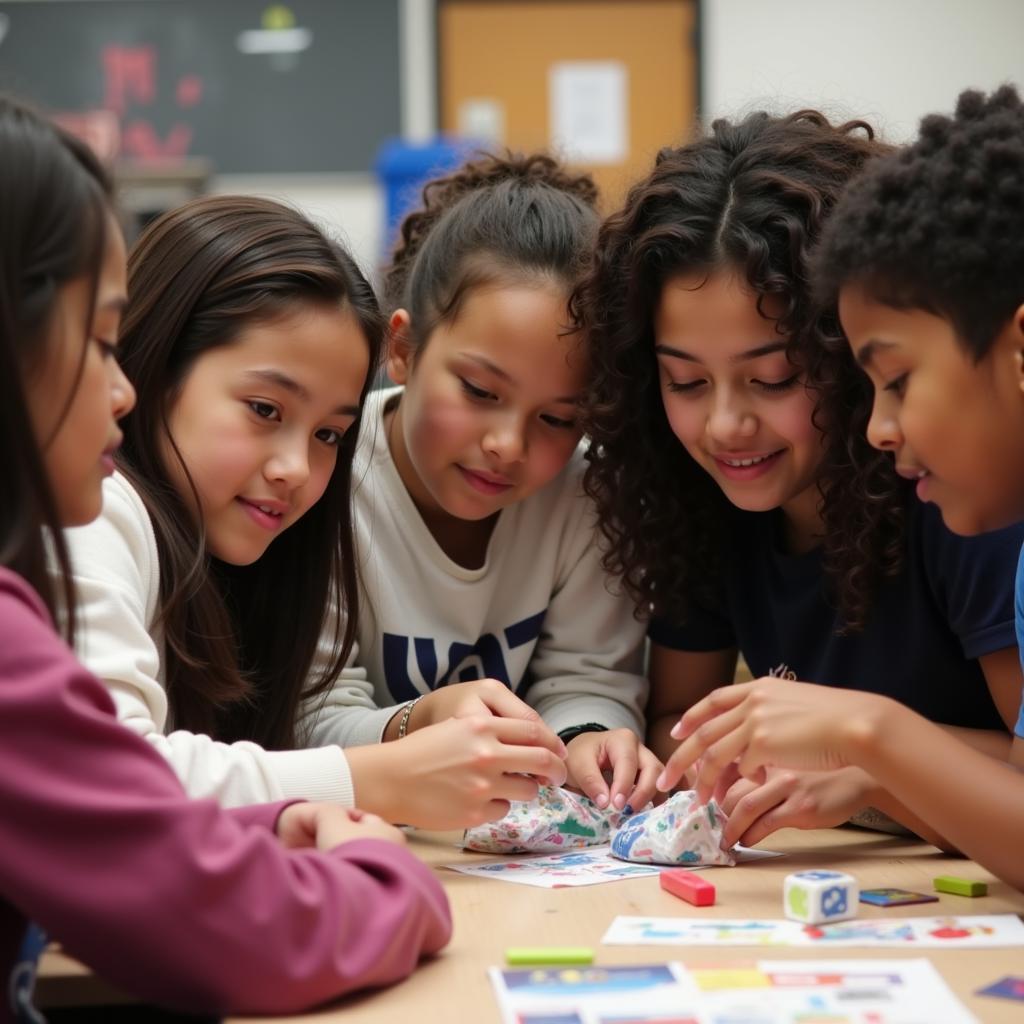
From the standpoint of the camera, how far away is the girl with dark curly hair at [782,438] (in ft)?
4.64

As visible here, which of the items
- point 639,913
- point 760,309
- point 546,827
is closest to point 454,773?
point 546,827

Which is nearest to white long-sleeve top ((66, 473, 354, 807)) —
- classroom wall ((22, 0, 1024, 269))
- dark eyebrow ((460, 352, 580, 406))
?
dark eyebrow ((460, 352, 580, 406))

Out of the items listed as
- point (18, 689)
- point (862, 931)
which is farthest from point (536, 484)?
point (18, 689)

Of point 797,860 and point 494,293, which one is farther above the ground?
point 494,293

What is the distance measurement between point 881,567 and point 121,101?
4.86 m

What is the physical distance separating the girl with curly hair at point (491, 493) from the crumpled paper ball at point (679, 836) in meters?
0.17

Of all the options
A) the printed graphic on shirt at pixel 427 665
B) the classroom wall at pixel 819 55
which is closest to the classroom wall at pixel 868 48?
the classroom wall at pixel 819 55

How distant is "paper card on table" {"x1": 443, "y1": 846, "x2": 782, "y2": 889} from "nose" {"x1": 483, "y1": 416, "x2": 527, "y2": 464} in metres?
0.46

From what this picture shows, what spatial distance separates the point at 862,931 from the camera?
0.97m

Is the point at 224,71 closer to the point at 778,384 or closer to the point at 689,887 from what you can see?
the point at 778,384

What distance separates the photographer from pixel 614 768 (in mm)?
1408

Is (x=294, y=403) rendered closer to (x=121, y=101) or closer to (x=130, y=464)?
(x=130, y=464)

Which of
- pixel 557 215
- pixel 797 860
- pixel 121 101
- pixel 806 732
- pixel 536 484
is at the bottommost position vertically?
pixel 797 860

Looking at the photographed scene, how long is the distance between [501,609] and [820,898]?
0.79m
